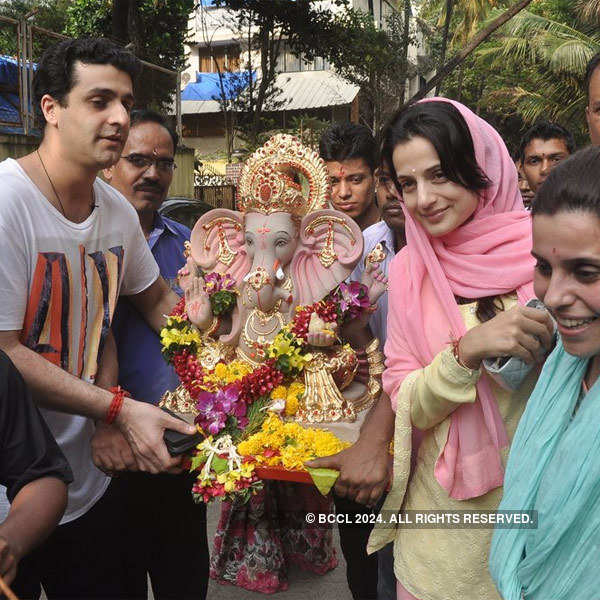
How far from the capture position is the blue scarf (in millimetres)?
1277

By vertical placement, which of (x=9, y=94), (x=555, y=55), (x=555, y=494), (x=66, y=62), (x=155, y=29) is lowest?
(x=555, y=494)

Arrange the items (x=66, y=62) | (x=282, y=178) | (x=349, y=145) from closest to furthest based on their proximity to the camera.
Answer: (x=66, y=62), (x=282, y=178), (x=349, y=145)

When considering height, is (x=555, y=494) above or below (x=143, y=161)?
below

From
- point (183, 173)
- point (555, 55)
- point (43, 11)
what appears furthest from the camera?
point (43, 11)

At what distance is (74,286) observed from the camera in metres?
2.15

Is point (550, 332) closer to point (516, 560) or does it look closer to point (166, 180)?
point (516, 560)

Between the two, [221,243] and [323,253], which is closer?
[323,253]

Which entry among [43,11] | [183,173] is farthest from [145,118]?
[43,11]

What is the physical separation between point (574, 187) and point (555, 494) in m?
0.63

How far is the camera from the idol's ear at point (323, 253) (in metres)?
2.71

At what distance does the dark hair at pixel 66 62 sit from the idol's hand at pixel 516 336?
1.58 meters

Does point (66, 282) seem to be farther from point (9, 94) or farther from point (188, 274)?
point (9, 94)

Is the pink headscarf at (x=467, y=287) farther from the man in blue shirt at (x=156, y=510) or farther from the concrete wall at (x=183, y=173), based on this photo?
the concrete wall at (x=183, y=173)

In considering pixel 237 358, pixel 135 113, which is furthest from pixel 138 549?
pixel 135 113
